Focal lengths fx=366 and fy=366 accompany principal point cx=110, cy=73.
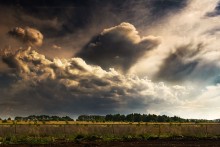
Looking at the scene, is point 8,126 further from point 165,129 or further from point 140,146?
Answer: point 140,146

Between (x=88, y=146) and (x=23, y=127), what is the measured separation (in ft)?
83.8

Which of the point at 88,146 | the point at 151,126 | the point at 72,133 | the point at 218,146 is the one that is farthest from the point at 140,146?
the point at 151,126

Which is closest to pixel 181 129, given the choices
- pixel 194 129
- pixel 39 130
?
pixel 194 129

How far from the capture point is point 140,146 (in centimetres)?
3212

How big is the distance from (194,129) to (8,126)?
3150 centimetres

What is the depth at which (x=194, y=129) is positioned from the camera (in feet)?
211

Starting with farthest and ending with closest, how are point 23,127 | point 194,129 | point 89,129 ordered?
point 194,129
point 89,129
point 23,127

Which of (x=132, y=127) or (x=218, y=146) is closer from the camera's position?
(x=218, y=146)

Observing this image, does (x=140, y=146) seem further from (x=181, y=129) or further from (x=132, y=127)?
(x=181, y=129)

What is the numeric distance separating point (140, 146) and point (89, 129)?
28.2m

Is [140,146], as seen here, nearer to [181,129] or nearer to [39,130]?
[39,130]

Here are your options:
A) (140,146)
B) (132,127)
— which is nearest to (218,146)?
(140,146)

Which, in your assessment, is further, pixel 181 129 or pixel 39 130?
pixel 181 129

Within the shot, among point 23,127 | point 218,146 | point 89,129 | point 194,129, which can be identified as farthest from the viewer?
point 194,129
